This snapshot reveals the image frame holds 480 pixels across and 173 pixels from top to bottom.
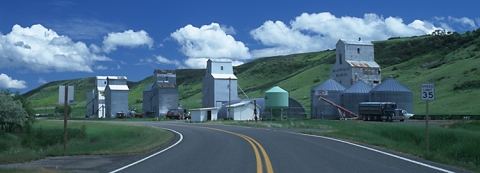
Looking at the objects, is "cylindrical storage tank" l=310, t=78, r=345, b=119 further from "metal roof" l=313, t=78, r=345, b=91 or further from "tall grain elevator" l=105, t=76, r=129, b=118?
"tall grain elevator" l=105, t=76, r=129, b=118

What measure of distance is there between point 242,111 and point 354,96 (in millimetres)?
15579

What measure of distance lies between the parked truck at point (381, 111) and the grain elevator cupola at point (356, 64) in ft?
46.2

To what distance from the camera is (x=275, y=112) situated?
63.3 m

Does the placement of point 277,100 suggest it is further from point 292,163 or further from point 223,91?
point 292,163

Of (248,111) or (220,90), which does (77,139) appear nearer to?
(248,111)

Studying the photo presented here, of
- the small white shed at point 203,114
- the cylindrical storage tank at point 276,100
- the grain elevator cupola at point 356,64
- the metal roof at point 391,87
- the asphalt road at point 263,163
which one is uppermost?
the grain elevator cupola at point 356,64

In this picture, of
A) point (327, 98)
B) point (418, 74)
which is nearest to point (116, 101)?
point (327, 98)

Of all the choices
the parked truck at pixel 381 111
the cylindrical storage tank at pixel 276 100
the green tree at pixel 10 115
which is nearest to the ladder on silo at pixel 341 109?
the parked truck at pixel 381 111

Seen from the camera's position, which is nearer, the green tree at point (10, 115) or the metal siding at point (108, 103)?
the green tree at point (10, 115)

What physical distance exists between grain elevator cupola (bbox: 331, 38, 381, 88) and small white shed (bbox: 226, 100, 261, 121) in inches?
704

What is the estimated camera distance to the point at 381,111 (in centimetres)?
5666

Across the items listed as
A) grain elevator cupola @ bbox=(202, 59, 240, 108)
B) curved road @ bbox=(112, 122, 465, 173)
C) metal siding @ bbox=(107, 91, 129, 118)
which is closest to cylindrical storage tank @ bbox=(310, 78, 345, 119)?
grain elevator cupola @ bbox=(202, 59, 240, 108)

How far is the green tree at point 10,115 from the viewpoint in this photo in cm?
4253

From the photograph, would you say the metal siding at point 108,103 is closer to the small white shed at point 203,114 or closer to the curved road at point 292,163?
the small white shed at point 203,114
